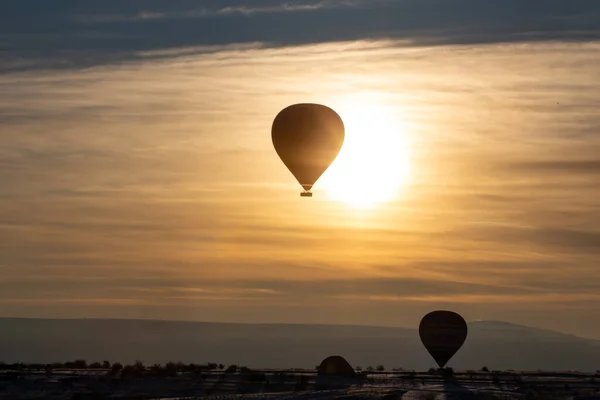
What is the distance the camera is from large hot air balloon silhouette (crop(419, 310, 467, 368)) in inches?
5054

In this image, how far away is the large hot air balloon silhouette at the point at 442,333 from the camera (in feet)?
421

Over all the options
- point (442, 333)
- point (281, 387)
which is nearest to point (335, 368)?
point (281, 387)

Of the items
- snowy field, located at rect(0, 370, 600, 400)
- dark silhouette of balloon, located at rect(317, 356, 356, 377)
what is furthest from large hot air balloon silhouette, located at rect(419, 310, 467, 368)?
snowy field, located at rect(0, 370, 600, 400)

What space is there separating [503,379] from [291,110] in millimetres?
27279

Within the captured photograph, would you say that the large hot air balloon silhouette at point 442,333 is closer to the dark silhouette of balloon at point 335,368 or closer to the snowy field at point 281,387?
the dark silhouette of balloon at point 335,368

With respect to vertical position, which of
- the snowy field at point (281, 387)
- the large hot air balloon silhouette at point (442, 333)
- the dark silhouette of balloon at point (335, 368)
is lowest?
the snowy field at point (281, 387)

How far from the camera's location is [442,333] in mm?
128375

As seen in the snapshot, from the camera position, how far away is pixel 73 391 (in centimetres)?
8806

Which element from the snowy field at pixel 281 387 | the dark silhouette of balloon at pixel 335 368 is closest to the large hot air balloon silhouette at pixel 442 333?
the dark silhouette of balloon at pixel 335 368

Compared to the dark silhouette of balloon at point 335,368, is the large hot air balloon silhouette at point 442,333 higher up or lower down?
higher up

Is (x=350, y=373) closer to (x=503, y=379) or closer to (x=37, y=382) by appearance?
(x=503, y=379)

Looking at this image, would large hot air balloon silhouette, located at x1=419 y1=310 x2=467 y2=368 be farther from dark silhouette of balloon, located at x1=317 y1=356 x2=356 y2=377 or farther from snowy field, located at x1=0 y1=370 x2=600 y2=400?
snowy field, located at x1=0 y1=370 x2=600 y2=400

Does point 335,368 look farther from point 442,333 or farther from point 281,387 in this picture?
point 442,333

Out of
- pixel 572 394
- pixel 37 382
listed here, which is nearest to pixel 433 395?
pixel 572 394
